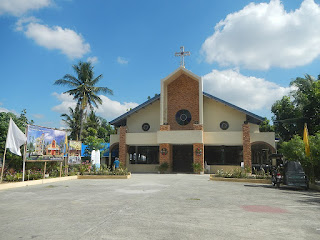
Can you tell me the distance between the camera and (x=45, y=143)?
621 inches

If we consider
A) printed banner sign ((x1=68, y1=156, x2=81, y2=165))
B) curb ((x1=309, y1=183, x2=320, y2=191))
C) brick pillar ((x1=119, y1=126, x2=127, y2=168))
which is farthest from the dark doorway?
curb ((x1=309, y1=183, x2=320, y2=191))

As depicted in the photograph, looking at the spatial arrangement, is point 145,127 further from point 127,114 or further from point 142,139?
point 127,114

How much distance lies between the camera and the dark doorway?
87.0 feet

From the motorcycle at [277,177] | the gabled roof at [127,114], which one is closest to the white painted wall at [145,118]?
the gabled roof at [127,114]

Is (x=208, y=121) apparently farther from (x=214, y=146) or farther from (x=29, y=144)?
(x=29, y=144)

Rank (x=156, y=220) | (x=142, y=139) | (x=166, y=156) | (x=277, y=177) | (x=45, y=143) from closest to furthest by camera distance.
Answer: (x=156, y=220), (x=277, y=177), (x=45, y=143), (x=166, y=156), (x=142, y=139)

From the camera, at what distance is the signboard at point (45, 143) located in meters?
14.6

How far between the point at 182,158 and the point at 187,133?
3.85 meters

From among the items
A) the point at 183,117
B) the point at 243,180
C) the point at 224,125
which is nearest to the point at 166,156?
the point at 183,117

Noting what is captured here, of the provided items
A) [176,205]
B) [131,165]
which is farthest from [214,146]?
[176,205]

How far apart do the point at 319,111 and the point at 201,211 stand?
21.9 meters

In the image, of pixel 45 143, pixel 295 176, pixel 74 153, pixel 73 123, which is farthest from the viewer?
pixel 73 123

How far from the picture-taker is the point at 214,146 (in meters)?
25.8

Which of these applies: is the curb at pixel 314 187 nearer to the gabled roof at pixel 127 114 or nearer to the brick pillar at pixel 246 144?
the brick pillar at pixel 246 144
